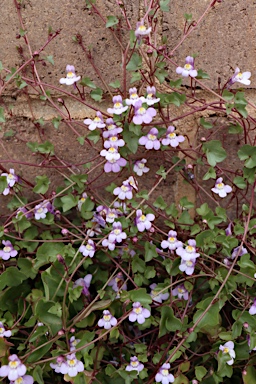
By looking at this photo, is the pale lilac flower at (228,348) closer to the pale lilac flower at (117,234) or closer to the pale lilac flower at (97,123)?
the pale lilac flower at (117,234)

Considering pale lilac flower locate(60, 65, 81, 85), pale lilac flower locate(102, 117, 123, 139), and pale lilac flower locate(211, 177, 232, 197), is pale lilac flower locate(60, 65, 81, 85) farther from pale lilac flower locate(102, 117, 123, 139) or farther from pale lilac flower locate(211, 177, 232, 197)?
pale lilac flower locate(211, 177, 232, 197)

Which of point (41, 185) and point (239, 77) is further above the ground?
point (239, 77)

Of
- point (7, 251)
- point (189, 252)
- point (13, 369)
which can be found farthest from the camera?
point (7, 251)

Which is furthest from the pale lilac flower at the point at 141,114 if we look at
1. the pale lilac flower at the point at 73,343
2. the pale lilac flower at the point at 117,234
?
the pale lilac flower at the point at 73,343

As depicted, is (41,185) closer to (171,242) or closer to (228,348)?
(171,242)

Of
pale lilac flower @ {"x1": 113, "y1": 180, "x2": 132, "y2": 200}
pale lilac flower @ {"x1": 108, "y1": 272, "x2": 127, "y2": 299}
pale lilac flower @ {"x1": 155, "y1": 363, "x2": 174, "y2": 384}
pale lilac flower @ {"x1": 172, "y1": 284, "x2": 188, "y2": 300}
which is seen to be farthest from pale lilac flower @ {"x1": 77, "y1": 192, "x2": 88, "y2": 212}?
pale lilac flower @ {"x1": 155, "y1": 363, "x2": 174, "y2": 384}

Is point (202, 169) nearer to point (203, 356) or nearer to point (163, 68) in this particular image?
point (163, 68)

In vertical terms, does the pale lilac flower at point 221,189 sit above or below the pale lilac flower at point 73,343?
above

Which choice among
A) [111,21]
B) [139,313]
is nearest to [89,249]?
[139,313]
